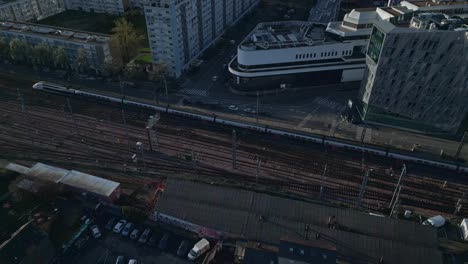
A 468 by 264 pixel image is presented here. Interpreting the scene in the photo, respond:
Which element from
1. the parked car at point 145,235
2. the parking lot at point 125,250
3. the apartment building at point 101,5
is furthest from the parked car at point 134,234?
the apartment building at point 101,5

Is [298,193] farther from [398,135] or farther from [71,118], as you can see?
[71,118]

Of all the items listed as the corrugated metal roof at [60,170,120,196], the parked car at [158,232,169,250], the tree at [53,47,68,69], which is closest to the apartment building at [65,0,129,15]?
the tree at [53,47,68,69]

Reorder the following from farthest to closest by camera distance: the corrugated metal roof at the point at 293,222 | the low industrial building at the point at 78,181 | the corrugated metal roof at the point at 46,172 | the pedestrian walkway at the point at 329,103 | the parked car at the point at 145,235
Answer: the pedestrian walkway at the point at 329,103 → the corrugated metal roof at the point at 46,172 → the low industrial building at the point at 78,181 → the parked car at the point at 145,235 → the corrugated metal roof at the point at 293,222

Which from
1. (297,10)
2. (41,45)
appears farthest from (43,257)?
(297,10)

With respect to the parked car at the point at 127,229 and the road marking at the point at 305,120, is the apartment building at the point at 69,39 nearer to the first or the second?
the road marking at the point at 305,120

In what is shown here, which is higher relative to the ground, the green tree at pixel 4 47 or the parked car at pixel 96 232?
the green tree at pixel 4 47

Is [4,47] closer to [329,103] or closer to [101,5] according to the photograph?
[101,5]

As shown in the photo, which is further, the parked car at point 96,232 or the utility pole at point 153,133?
the utility pole at point 153,133
